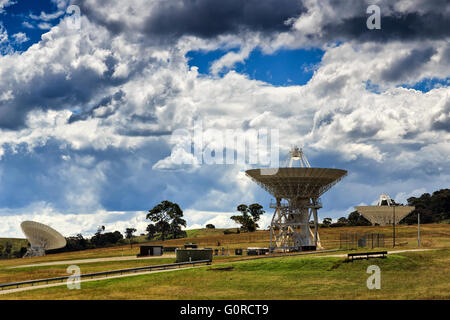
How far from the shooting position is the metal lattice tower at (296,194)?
281 feet

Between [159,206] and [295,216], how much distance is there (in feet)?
317

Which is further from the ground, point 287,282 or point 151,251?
point 287,282

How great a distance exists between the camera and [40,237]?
12388cm

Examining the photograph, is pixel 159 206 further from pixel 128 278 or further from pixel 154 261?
pixel 128 278

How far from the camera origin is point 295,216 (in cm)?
9275

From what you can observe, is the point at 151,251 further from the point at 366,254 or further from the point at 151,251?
the point at 366,254

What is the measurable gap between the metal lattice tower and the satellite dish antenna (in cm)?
5303

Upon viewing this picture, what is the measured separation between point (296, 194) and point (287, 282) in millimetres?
46767

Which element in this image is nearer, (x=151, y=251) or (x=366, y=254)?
(x=366, y=254)

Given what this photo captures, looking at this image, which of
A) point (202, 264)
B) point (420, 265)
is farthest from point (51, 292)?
point (420, 265)

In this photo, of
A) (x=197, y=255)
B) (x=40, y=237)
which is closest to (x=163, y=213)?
(x=40, y=237)

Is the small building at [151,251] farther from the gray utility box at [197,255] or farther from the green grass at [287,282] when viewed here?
the green grass at [287,282]

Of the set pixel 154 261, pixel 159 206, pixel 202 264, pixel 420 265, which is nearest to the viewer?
pixel 420 265

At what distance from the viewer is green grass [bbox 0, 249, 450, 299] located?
36656mm
